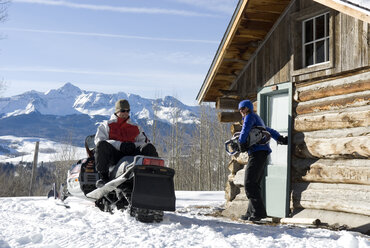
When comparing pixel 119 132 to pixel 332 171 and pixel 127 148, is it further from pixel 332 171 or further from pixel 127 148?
pixel 332 171

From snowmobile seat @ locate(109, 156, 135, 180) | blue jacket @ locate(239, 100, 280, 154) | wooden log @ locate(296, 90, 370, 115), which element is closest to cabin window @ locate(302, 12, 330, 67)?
wooden log @ locate(296, 90, 370, 115)

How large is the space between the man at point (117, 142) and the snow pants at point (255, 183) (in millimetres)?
1733

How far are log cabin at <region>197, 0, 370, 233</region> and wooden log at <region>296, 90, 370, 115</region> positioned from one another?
0.02m

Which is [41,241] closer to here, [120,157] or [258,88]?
[120,157]

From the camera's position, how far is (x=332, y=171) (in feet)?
26.9

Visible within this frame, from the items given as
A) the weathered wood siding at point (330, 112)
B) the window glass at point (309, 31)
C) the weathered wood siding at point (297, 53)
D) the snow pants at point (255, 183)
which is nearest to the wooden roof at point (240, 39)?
the weathered wood siding at point (297, 53)

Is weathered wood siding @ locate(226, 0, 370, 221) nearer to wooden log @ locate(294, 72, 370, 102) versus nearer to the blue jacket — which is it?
wooden log @ locate(294, 72, 370, 102)

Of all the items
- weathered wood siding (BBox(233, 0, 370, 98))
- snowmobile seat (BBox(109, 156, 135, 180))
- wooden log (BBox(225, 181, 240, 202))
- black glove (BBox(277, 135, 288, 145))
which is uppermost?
weathered wood siding (BBox(233, 0, 370, 98))

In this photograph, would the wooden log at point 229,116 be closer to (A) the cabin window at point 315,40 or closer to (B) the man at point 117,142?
(A) the cabin window at point 315,40

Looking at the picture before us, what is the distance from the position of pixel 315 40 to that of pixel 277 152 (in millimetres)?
2345

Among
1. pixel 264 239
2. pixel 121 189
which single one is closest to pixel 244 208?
pixel 121 189

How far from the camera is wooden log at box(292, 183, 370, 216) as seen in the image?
7.53m

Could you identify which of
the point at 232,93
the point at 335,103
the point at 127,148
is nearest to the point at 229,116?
the point at 232,93

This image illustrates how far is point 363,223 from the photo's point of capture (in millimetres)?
7398
